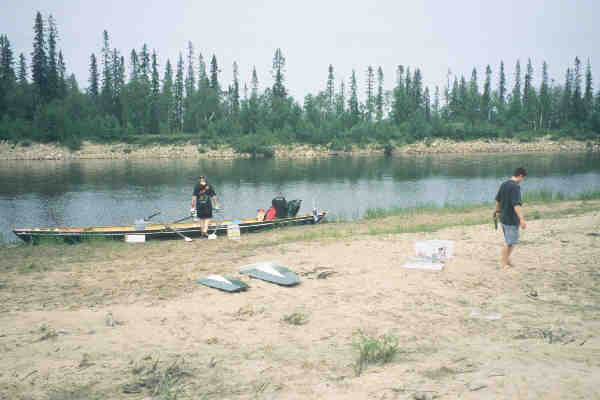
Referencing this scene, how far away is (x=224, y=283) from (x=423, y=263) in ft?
13.2

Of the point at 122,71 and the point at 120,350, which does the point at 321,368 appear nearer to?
the point at 120,350

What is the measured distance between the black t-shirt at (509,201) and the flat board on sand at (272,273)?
13.6ft

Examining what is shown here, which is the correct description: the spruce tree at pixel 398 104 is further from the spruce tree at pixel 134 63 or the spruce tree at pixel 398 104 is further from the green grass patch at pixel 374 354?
the green grass patch at pixel 374 354

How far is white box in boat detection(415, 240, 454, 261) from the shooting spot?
9.77 meters

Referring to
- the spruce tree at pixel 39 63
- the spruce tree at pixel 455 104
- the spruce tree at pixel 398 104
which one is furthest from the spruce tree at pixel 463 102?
the spruce tree at pixel 39 63

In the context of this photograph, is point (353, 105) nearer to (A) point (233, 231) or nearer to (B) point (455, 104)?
(B) point (455, 104)

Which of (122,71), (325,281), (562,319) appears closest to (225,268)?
(325,281)

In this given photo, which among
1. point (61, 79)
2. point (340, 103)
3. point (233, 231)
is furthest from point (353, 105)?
point (233, 231)

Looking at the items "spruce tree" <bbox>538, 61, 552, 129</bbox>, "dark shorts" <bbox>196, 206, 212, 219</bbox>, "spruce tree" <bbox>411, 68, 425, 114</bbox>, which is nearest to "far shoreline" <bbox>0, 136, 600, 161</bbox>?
"spruce tree" <bbox>538, 61, 552, 129</bbox>

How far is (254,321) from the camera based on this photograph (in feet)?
22.2

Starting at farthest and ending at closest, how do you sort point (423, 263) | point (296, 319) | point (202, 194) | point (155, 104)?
point (155, 104) < point (202, 194) < point (423, 263) < point (296, 319)

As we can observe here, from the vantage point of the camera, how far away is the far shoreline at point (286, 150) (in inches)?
2697

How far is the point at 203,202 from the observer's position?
15203mm

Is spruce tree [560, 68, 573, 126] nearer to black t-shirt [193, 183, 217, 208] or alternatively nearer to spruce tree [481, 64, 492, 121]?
spruce tree [481, 64, 492, 121]
